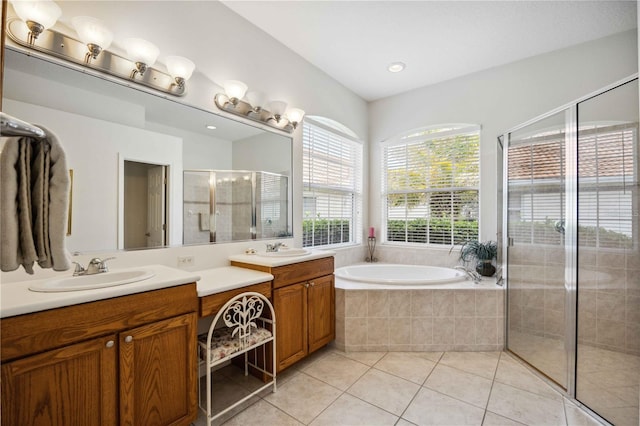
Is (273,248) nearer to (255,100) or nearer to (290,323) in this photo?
(290,323)

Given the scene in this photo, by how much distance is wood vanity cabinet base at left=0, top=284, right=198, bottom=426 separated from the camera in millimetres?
996

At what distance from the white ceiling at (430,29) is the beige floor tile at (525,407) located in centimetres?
281

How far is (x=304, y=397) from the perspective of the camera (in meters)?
1.86

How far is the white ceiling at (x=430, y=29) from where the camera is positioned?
2.19 metres

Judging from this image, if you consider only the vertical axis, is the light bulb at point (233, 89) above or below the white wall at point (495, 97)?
below

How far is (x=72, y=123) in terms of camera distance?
1.51 meters

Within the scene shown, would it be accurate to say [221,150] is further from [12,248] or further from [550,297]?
[550,297]

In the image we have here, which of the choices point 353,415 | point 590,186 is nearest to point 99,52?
point 353,415

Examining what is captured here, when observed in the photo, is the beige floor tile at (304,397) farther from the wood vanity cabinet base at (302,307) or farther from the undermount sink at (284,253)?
the undermount sink at (284,253)

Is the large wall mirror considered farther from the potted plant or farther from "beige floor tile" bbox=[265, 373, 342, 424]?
the potted plant

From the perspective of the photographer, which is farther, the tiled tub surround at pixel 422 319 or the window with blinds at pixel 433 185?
the window with blinds at pixel 433 185

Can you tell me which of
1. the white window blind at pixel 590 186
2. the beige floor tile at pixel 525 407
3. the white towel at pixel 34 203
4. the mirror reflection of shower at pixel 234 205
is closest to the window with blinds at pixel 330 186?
the mirror reflection of shower at pixel 234 205

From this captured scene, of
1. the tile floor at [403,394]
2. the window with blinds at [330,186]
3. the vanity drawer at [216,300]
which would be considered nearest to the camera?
the vanity drawer at [216,300]

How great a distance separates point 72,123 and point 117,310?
1049 millimetres
